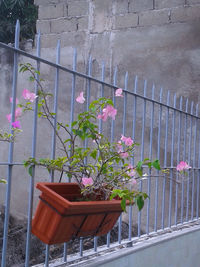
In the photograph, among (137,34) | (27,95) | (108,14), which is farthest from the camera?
(108,14)

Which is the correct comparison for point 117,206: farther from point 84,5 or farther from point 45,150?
point 84,5

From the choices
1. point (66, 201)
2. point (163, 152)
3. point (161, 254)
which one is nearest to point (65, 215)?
point (66, 201)

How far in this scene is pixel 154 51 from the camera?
5.64m

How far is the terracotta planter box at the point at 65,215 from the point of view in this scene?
6.34 ft

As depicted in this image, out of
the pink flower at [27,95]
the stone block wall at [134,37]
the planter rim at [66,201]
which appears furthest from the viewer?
Result: the stone block wall at [134,37]

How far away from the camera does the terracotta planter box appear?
1932 mm

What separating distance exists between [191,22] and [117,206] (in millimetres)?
3998

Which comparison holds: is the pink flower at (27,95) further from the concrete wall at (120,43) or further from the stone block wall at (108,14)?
the stone block wall at (108,14)

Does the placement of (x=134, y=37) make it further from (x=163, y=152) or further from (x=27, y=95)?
(x=27, y=95)

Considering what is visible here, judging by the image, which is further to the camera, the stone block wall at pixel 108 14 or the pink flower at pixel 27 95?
the stone block wall at pixel 108 14

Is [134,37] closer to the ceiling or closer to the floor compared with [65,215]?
closer to the ceiling

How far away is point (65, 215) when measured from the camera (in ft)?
6.28

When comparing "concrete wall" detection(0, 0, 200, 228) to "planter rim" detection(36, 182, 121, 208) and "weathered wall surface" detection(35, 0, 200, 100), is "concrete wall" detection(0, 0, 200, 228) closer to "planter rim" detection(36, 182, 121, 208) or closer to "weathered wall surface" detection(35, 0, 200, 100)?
"weathered wall surface" detection(35, 0, 200, 100)

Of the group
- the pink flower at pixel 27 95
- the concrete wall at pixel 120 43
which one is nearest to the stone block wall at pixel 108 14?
the concrete wall at pixel 120 43
